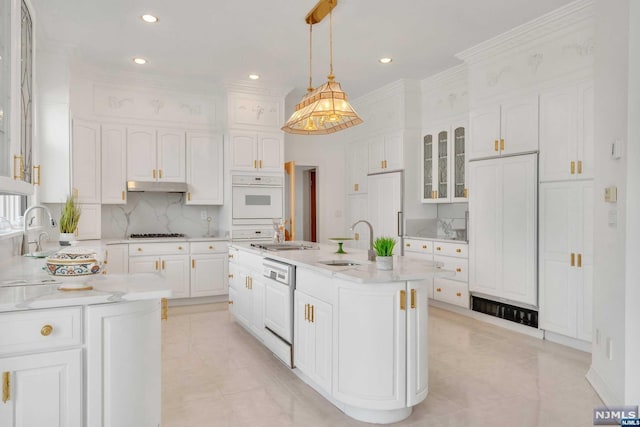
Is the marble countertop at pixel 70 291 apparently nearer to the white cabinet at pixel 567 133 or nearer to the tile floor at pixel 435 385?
the tile floor at pixel 435 385

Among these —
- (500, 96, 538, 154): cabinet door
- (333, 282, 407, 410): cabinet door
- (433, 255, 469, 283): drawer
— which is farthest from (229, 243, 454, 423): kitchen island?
(433, 255, 469, 283): drawer

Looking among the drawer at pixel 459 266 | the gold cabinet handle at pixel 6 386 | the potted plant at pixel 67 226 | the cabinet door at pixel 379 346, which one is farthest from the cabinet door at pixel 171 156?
the gold cabinet handle at pixel 6 386

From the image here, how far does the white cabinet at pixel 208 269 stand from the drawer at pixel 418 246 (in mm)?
2444

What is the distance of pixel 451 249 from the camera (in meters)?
5.09

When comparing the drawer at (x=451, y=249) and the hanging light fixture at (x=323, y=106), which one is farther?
the drawer at (x=451, y=249)

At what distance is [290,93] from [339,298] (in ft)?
15.4

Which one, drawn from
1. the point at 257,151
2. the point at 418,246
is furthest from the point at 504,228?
the point at 257,151

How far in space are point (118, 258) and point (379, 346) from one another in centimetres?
397

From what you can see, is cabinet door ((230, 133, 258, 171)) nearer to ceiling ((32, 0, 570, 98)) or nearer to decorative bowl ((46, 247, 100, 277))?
ceiling ((32, 0, 570, 98))

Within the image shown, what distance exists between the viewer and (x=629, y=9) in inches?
97.6

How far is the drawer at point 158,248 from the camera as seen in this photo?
5379 mm

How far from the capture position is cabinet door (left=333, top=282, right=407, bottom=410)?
2486 mm

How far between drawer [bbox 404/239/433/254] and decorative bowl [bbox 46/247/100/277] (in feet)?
13.8

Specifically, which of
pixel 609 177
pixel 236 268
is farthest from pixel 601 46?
pixel 236 268
